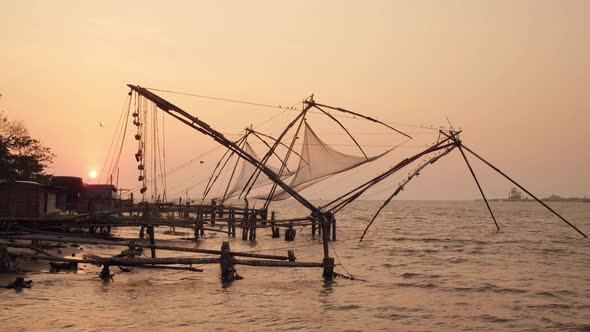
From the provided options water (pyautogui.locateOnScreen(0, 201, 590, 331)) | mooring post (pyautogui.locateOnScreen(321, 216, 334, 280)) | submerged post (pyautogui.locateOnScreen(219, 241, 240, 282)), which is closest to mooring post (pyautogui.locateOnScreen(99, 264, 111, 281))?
water (pyautogui.locateOnScreen(0, 201, 590, 331))

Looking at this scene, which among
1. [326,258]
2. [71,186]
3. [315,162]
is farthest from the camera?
[71,186]

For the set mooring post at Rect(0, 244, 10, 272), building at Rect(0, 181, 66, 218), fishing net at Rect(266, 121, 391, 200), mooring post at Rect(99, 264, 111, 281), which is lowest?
mooring post at Rect(99, 264, 111, 281)

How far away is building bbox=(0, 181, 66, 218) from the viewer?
25234mm

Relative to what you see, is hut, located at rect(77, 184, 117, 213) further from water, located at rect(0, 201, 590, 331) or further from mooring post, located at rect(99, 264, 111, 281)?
water, located at rect(0, 201, 590, 331)

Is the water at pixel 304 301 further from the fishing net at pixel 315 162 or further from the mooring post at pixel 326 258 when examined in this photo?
the fishing net at pixel 315 162

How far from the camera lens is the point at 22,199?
25.8 meters

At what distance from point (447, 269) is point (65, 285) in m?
15.9

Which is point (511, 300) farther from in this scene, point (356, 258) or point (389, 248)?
point (389, 248)

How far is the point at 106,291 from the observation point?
15992 mm

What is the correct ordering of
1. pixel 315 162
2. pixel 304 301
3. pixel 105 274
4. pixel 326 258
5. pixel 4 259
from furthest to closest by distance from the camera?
pixel 315 162
pixel 326 258
pixel 105 274
pixel 4 259
pixel 304 301

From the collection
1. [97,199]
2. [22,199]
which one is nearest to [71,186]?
[97,199]

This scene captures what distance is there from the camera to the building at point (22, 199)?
25234 millimetres

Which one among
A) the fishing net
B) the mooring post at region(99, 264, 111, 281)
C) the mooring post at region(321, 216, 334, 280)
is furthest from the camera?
the fishing net

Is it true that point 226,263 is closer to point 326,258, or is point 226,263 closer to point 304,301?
point 304,301
